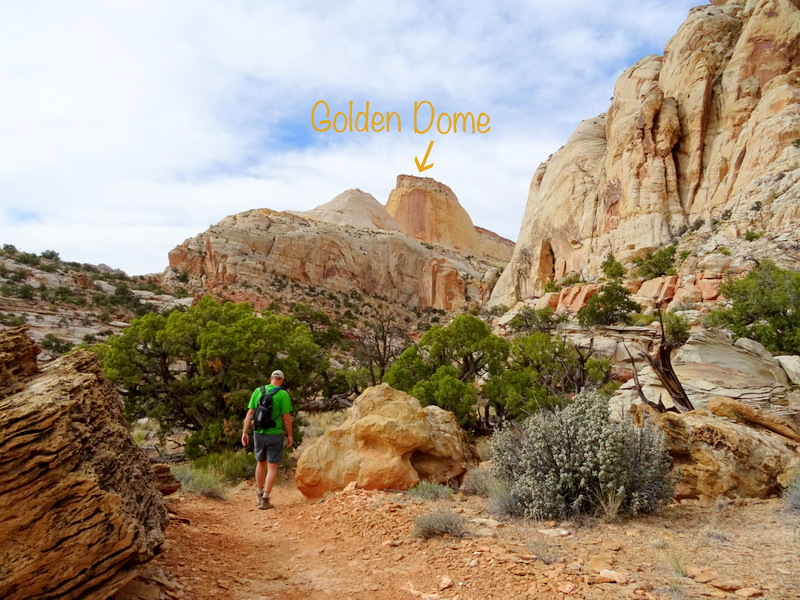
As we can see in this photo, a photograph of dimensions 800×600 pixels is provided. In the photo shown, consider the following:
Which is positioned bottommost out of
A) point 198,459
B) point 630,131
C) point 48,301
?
point 198,459

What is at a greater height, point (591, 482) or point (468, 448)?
point (591, 482)

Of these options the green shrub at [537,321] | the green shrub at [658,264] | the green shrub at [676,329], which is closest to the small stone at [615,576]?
the green shrub at [676,329]

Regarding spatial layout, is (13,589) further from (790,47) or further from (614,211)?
(790,47)

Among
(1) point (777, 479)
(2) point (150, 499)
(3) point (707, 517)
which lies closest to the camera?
(2) point (150, 499)

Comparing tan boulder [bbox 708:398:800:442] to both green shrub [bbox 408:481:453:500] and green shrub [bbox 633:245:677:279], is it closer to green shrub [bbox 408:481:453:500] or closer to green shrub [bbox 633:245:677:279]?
green shrub [bbox 408:481:453:500]

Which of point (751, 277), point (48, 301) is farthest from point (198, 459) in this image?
point (48, 301)

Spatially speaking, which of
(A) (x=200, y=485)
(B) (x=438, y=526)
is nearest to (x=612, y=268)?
(A) (x=200, y=485)

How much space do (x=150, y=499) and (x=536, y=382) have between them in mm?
9917

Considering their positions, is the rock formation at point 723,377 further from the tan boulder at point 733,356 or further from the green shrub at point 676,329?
the green shrub at point 676,329

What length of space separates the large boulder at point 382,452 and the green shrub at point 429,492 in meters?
0.29

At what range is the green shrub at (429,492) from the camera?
245 inches

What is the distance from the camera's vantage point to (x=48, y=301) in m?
29.0

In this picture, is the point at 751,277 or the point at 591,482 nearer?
the point at 591,482

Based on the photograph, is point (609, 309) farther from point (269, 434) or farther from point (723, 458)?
point (269, 434)
